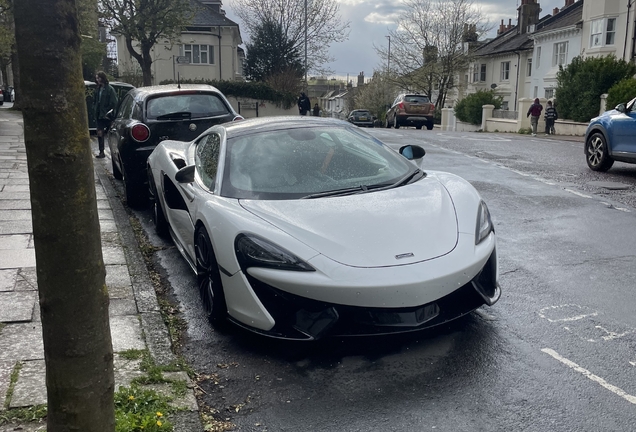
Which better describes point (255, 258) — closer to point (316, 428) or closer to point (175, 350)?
point (175, 350)

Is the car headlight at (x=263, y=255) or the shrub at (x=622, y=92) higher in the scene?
the shrub at (x=622, y=92)

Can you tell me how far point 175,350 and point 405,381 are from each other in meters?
1.54

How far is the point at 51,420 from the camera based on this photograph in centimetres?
246

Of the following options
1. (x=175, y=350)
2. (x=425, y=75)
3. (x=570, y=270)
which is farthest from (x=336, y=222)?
(x=425, y=75)

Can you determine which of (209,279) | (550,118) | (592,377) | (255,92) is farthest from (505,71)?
(592,377)

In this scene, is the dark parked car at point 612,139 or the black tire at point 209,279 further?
the dark parked car at point 612,139

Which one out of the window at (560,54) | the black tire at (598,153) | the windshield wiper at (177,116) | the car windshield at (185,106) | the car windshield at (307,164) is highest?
the window at (560,54)

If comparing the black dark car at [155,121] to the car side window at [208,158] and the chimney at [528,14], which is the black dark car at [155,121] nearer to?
the car side window at [208,158]

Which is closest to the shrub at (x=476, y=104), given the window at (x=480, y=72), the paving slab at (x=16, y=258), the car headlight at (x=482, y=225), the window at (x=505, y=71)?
the window at (x=505, y=71)

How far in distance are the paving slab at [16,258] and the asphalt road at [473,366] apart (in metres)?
1.28

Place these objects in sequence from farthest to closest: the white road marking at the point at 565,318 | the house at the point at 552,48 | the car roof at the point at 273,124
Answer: the house at the point at 552,48 < the car roof at the point at 273,124 < the white road marking at the point at 565,318

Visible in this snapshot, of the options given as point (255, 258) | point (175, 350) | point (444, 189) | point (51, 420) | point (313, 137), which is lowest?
point (175, 350)

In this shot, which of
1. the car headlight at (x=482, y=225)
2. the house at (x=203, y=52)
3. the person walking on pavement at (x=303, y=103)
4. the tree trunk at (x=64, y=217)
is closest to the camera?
the tree trunk at (x=64, y=217)

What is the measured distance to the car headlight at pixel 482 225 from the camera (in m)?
4.26
